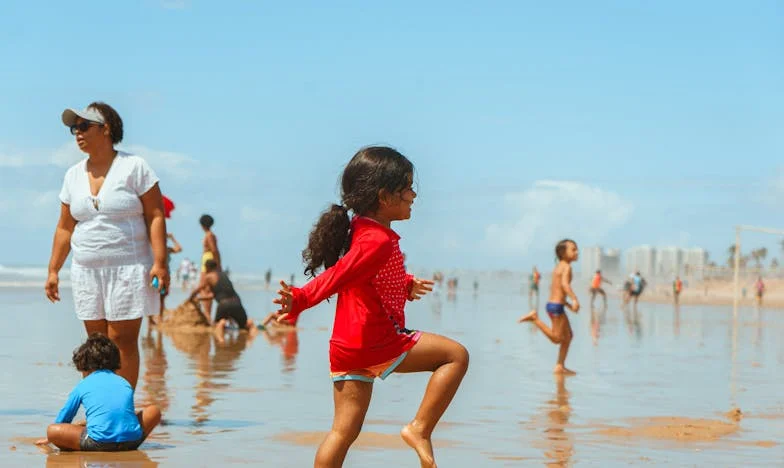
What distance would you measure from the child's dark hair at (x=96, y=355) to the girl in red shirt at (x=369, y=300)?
2.01 metres

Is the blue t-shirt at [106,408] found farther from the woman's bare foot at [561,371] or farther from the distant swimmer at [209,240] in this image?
the distant swimmer at [209,240]

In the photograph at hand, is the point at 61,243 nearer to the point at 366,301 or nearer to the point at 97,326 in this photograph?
the point at 97,326

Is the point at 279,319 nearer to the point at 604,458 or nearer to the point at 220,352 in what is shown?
the point at 604,458

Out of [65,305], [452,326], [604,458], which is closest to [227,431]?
[604,458]

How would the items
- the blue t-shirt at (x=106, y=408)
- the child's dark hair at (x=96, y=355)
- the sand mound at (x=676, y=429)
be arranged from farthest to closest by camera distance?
the sand mound at (x=676, y=429) < the child's dark hair at (x=96, y=355) < the blue t-shirt at (x=106, y=408)

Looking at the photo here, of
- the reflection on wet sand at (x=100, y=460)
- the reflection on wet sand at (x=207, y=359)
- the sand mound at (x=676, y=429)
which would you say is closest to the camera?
the reflection on wet sand at (x=100, y=460)

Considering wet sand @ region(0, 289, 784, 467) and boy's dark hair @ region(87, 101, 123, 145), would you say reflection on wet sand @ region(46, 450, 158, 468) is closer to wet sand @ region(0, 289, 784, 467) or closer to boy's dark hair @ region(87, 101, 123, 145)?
wet sand @ region(0, 289, 784, 467)

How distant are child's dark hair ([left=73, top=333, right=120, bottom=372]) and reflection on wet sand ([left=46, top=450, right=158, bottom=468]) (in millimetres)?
494

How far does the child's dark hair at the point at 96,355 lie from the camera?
6684 mm

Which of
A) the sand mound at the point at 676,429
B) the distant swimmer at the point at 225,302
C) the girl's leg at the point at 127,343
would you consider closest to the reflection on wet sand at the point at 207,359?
the distant swimmer at the point at 225,302

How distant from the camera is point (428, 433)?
5105 millimetres

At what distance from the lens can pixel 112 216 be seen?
705cm

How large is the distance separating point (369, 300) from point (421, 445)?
2.19 feet

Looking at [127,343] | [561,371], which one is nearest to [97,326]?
[127,343]
